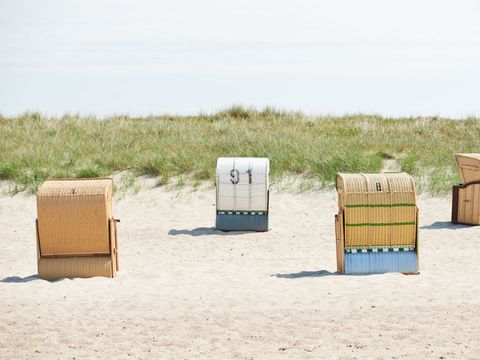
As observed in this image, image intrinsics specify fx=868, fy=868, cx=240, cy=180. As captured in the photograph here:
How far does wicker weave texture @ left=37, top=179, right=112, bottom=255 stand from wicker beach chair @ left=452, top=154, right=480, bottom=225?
7.50 metres

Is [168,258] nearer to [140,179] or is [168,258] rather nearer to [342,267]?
[342,267]

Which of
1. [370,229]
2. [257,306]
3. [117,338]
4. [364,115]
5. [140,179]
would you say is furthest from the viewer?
[364,115]

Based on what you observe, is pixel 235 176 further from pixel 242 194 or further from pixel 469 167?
pixel 469 167

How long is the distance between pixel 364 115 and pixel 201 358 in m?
25.5

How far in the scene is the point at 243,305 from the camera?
32.0ft

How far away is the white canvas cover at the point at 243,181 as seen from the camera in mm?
15734

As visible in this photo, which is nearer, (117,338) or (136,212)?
(117,338)

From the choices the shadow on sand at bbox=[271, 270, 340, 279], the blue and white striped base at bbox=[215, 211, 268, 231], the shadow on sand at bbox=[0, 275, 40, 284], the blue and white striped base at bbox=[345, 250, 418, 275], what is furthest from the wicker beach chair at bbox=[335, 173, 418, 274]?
the blue and white striped base at bbox=[215, 211, 268, 231]

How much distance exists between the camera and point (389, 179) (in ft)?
38.0

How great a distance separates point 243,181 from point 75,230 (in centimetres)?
484

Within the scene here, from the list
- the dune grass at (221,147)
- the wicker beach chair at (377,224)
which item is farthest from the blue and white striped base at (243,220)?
the wicker beach chair at (377,224)

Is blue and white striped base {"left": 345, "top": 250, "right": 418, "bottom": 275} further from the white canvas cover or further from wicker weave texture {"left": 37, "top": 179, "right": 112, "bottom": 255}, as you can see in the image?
the white canvas cover

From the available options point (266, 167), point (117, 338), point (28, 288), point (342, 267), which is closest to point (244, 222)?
point (266, 167)

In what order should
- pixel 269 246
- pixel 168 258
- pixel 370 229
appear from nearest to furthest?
pixel 370 229
pixel 168 258
pixel 269 246
